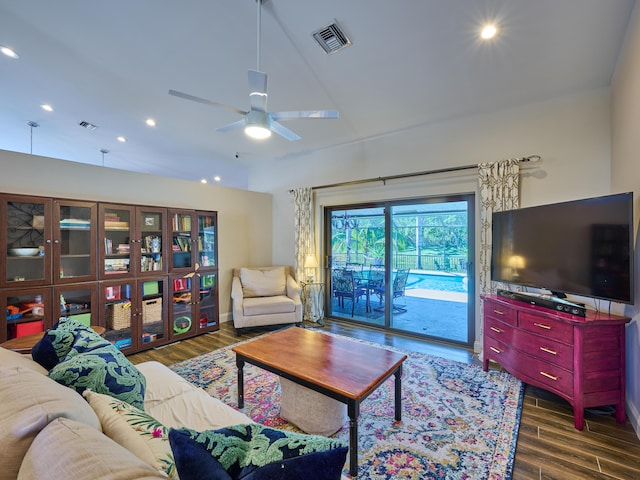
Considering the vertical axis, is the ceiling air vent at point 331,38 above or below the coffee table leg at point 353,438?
above

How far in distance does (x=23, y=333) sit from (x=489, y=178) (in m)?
5.13

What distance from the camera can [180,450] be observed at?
67 centimetres

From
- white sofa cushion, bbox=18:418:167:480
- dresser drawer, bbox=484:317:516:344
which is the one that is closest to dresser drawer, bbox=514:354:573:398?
dresser drawer, bbox=484:317:516:344

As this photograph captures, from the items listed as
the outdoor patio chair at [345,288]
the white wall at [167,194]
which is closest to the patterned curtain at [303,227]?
the outdoor patio chair at [345,288]

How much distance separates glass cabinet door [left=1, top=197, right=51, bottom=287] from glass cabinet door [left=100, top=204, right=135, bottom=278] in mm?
456

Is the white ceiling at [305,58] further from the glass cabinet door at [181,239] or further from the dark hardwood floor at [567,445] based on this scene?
the dark hardwood floor at [567,445]

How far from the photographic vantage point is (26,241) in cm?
281

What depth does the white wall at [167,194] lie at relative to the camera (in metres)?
2.94

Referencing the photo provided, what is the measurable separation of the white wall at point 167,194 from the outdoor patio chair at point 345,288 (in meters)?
1.44

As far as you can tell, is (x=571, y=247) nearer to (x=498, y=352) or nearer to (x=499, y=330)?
(x=499, y=330)

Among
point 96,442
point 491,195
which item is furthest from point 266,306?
point 96,442

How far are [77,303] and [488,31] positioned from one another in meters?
4.67

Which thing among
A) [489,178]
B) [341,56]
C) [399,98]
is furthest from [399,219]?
[341,56]

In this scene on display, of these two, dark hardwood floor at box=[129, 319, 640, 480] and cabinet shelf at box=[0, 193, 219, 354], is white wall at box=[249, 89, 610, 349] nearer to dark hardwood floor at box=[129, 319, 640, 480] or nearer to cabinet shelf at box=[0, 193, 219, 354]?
dark hardwood floor at box=[129, 319, 640, 480]
